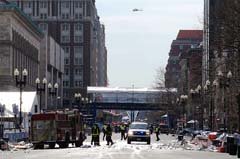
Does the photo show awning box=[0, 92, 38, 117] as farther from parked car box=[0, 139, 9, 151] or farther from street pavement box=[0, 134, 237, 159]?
street pavement box=[0, 134, 237, 159]

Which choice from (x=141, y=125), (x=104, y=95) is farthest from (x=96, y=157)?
(x=104, y=95)

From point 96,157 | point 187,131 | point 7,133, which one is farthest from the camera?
point 187,131

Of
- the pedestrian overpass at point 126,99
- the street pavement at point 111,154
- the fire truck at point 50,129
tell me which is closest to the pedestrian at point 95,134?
the fire truck at point 50,129

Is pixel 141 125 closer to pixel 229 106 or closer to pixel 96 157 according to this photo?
pixel 229 106

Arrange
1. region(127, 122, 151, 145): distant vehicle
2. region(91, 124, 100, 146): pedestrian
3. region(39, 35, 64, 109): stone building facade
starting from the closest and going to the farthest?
region(91, 124, 100, 146): pedestrian
region(127, 122, 151, 145): distant vehicle
region(39, 35, 64, 109): stone building facade

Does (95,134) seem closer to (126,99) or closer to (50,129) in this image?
(50,129)

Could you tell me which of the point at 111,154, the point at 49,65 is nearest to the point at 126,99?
the point at 49,65

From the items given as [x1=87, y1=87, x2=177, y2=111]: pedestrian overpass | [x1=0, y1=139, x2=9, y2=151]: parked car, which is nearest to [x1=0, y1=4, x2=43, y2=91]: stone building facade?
[x1=87, y1=87, x2=177, y2=111]: pedestrian overpass

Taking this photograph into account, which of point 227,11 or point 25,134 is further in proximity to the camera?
point 25,134

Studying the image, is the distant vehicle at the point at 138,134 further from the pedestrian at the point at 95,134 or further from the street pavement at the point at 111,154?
the street pavement at the point at 111,154

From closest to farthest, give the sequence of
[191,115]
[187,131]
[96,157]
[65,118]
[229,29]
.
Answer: [96,157] → [229,29] → [65,118] → [187,131] → [191,115]

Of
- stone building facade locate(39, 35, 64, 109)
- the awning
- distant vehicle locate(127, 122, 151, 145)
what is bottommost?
distant vehicle locate(127, 122, 151, 145)

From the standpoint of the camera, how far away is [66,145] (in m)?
52.6

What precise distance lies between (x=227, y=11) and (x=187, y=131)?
5208 centimetres
